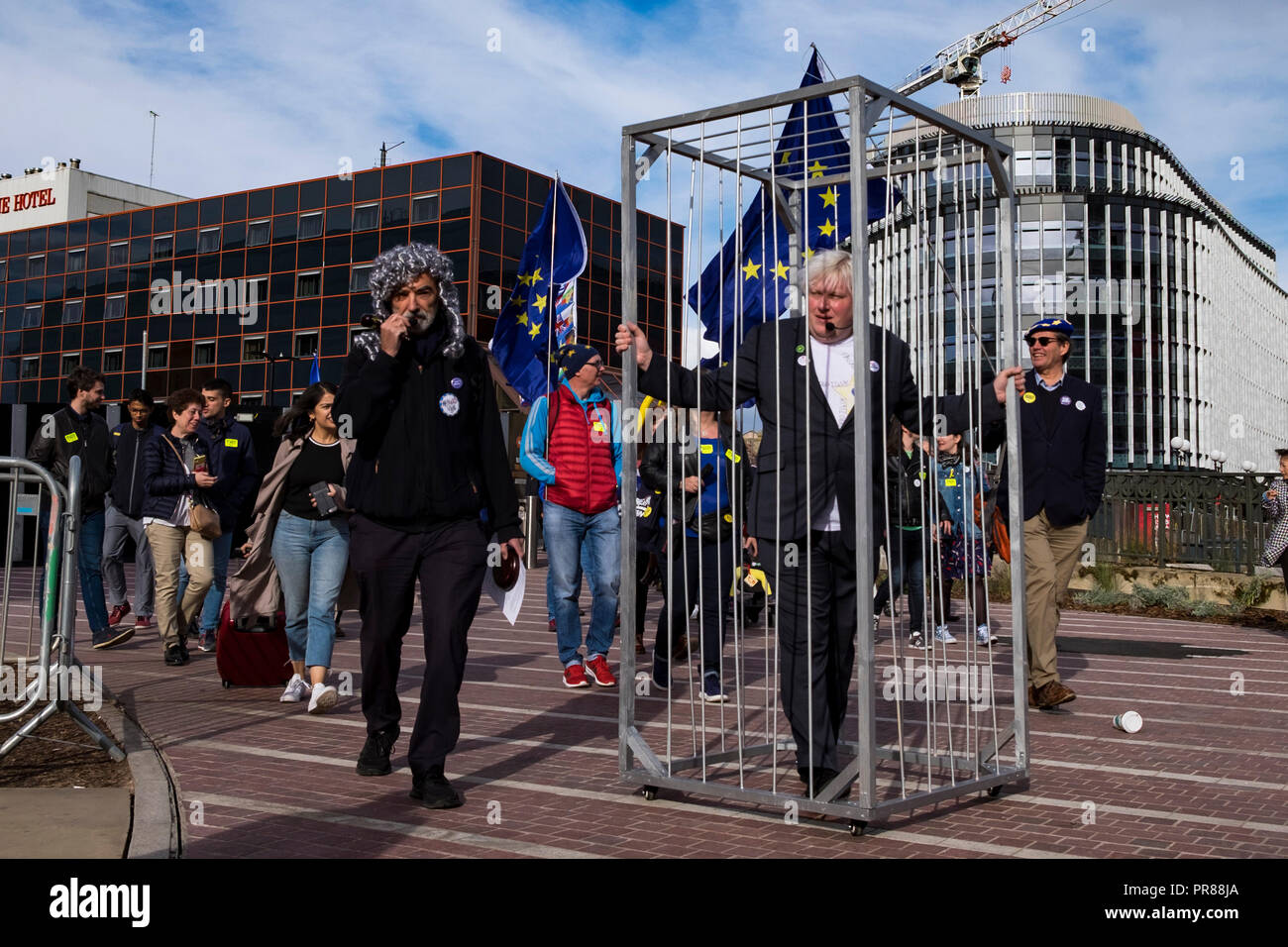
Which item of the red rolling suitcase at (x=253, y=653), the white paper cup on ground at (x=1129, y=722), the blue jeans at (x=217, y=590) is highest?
the blue jeans at (x=217, y=590)

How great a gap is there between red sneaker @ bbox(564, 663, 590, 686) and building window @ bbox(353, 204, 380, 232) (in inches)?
1967

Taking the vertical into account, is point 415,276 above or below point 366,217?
below

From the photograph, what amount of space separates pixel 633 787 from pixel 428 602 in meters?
1.17

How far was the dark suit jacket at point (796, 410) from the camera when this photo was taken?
5133 millimetres

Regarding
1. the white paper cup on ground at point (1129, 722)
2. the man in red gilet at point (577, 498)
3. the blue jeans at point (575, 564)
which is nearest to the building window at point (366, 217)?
the man in red gilet at point (577, 498)

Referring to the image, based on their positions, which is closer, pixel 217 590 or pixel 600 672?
pixel 600 672

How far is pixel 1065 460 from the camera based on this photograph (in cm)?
802

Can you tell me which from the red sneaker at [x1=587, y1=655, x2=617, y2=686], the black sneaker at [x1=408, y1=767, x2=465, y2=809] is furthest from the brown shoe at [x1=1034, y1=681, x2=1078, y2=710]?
the black sneaker at [x1=408, y1=767, x2=465, y2=809]

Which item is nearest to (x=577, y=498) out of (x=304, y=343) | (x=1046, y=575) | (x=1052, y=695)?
(x=1046, y=575)

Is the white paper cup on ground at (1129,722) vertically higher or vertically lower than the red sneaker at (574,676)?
lower

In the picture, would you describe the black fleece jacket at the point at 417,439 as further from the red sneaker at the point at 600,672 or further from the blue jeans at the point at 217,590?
the blue jeans at the point at 217,590

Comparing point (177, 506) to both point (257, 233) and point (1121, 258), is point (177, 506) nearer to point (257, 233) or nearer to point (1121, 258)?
point (257, 233)

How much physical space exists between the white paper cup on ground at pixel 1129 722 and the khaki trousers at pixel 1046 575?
2.77 feet
